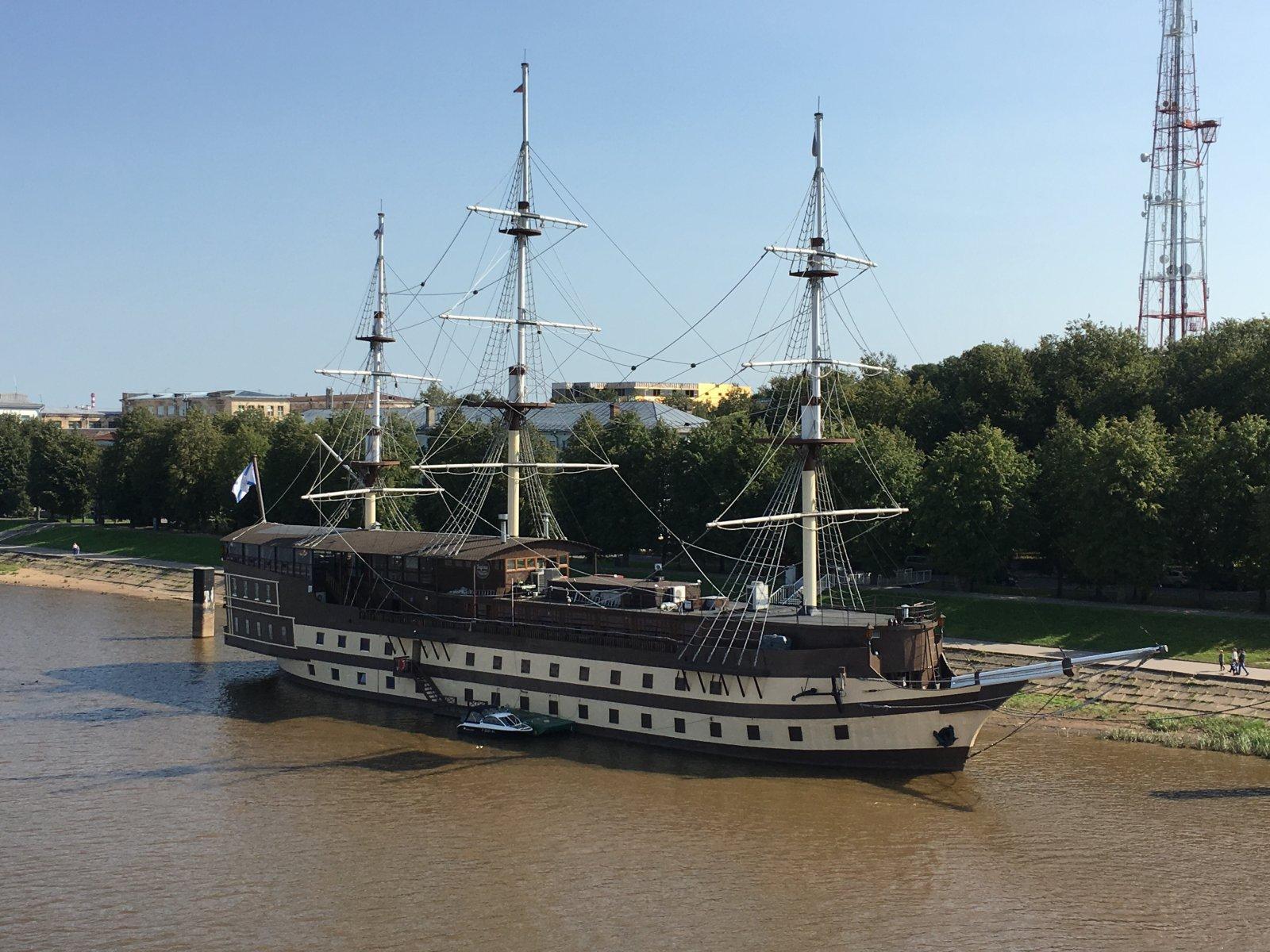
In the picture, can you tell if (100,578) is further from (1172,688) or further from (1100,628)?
(1172,688)

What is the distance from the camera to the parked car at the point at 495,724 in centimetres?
3975

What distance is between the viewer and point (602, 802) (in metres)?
33.1

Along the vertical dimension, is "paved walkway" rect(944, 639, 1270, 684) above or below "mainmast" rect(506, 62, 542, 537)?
below

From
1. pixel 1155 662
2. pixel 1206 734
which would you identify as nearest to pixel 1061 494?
pixel 1155 662

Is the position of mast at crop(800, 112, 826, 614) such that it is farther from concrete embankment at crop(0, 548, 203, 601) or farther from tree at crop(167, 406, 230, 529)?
tree at crop(167, 406, 230, 529)

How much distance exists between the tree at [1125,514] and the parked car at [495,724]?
27870 mm

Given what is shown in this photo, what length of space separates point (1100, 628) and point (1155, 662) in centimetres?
613

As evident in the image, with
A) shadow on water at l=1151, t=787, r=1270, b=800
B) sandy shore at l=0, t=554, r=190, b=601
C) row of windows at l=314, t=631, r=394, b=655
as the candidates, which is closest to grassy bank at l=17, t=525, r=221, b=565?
sandy shore at l=0, t=554, r=190, b=601

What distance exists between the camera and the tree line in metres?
52.4

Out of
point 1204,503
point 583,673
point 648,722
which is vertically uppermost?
point 1204,503

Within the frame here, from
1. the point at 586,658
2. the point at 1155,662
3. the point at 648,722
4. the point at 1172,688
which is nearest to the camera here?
the point at 648,722

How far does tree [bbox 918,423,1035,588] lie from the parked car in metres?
26.2

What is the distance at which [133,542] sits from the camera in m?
103

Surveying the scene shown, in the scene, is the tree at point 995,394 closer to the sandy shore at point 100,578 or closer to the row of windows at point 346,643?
the row of windows at point 346,643
